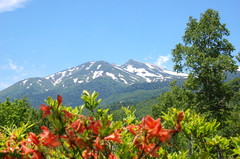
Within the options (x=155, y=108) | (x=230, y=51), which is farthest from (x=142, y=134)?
(x=155, y=108)

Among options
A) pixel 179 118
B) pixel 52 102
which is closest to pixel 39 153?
pixel 52 102

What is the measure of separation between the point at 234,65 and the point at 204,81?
2.55 m

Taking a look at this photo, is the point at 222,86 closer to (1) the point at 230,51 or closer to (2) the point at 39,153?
(1) the point at 230,51

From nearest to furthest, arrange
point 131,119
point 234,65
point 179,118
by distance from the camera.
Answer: point 179,118
point 131,119
point 234,65

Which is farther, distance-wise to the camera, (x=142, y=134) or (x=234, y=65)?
(x=234, y=65)

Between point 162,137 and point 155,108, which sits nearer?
point 162,137

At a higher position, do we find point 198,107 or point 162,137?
point 162,137

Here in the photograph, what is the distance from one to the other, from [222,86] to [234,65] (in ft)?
6.79

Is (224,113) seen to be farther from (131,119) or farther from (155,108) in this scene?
(155,108)

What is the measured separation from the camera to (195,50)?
13867 mm

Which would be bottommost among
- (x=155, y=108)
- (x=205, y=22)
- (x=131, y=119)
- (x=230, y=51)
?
(x=155, y=108)

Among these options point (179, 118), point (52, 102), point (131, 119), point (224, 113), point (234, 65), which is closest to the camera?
point (52, 102)

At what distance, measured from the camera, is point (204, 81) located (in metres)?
14.3

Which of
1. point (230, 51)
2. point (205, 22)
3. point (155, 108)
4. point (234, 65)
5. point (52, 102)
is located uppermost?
point (205, 22)
